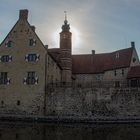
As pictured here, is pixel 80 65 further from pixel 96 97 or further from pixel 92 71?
pixel 96 97

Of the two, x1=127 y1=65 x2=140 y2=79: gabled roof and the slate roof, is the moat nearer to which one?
x1=127 y1=65 x2=140 y2=79: gabled roof

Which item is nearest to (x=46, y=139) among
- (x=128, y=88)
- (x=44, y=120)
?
(x=44, y=120)

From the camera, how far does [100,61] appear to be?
54.7 metres

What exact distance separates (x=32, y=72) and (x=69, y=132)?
1239cm

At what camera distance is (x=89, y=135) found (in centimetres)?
3531

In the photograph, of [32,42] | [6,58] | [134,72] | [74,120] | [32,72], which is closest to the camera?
[74,120]

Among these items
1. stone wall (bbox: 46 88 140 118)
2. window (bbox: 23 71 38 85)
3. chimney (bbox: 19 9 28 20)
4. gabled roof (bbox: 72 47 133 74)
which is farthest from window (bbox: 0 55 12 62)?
gabled roof (bbox: 72 47 133 74)

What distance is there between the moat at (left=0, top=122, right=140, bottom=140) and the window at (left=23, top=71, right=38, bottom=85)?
8747 millimetres

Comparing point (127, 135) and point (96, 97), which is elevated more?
point (96, 97)

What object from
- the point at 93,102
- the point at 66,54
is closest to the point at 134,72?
the point at 93,102

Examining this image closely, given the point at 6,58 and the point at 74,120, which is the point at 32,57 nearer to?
the point at 6,58

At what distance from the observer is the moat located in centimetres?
3497

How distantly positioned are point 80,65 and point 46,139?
69.8 feet

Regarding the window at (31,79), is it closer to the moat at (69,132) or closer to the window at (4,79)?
the window at (4,79)
